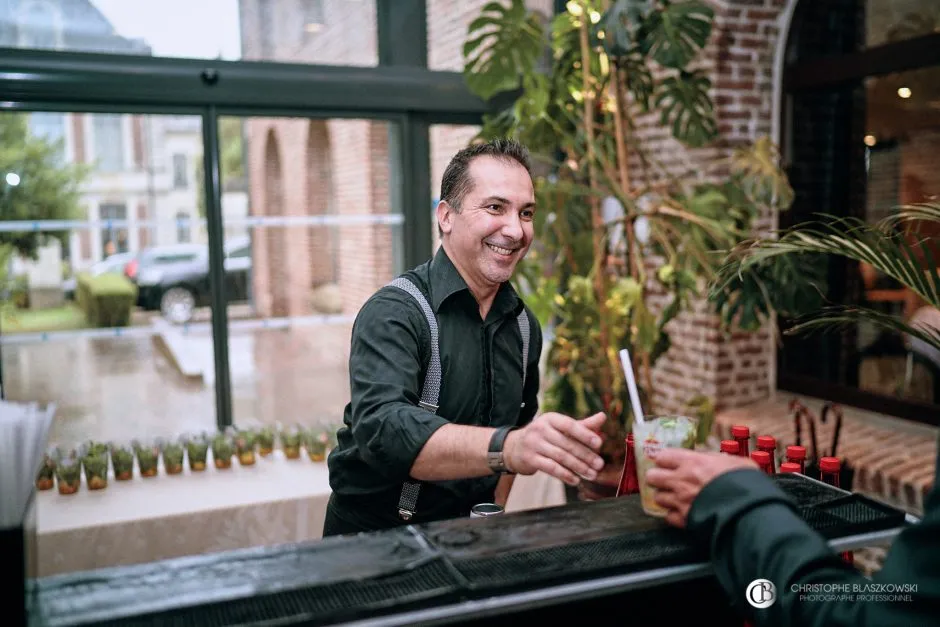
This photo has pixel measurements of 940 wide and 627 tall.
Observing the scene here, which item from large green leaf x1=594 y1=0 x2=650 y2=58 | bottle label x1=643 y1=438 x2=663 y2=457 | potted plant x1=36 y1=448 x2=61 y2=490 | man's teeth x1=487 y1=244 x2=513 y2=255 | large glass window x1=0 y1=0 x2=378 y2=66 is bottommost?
potted plant x1=36 y1=448 x2=61 y2=490

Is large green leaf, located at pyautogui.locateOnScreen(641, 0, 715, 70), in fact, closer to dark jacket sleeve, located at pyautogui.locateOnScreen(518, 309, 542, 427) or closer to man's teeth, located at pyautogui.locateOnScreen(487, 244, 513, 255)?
dark jacket sleeve, located at pyautogui.locateOnScreen(518, 309, 542, 427)

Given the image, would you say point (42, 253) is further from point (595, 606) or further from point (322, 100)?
point (595, 606)

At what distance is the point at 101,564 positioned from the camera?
3078 millimetres

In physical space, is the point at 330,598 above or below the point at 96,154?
below

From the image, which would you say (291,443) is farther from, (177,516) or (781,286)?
(781,286)

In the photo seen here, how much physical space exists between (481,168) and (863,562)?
2.66 meters

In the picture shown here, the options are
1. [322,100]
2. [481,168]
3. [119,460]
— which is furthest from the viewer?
[322,100]

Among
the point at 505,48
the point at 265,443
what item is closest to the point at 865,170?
the point at 505,48

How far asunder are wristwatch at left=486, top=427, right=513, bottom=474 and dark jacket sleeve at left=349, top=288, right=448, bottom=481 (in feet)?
0.43

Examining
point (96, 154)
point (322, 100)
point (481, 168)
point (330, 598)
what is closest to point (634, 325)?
point (481, 168)

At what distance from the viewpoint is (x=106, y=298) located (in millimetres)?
4406

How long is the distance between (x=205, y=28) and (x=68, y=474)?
7.93 feet

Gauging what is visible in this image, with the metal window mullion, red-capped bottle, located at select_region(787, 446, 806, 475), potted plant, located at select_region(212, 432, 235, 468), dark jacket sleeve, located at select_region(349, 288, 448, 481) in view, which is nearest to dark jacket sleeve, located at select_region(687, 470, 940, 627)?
red-capped bottle, located at select_region(787, 446, 806, 475)

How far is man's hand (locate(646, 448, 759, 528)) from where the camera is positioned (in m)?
1.15
